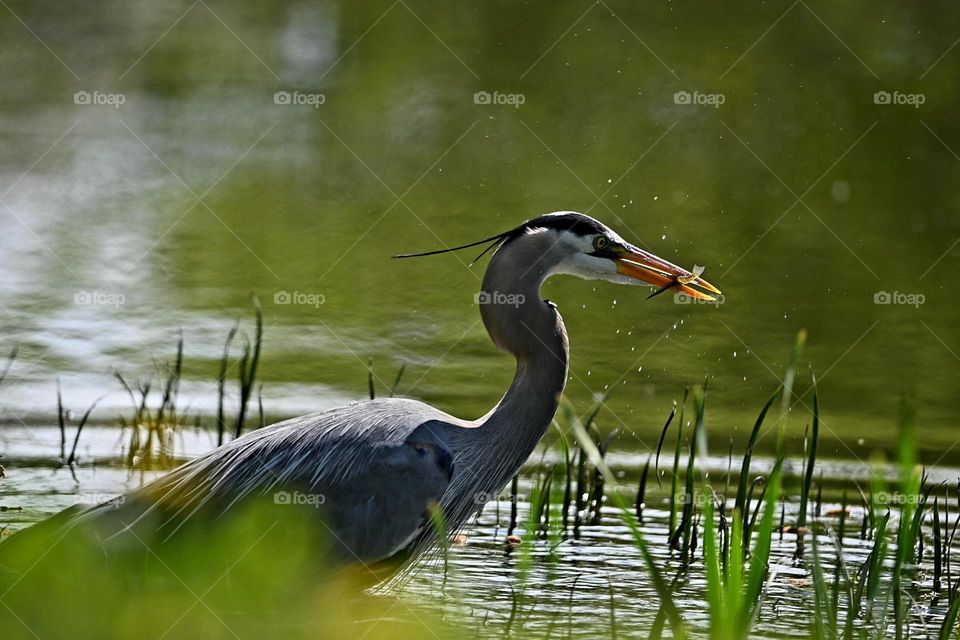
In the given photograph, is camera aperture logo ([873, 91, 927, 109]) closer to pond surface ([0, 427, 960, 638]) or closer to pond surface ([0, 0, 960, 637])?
pond surface ([0, 0, 960, 637])

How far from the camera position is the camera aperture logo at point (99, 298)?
10531 millimetres

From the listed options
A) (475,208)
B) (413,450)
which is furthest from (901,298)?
(413,450)

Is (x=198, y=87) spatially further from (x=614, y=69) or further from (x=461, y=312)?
(x=461, y=312)

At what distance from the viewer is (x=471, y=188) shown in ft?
45.0

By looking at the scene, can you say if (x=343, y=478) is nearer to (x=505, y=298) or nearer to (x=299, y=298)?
(x=505, y=298)

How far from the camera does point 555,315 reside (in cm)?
575

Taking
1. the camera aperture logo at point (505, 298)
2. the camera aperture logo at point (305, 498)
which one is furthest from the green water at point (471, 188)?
the camera aperture logo at point (305, 498)

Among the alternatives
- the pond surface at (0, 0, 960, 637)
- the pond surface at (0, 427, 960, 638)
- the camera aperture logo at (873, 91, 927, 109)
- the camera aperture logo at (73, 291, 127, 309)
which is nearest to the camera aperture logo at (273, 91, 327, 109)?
the pond surface at (0, 0, 960, 637)

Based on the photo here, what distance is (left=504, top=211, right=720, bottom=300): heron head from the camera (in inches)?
229

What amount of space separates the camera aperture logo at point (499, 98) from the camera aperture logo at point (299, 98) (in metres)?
1.69

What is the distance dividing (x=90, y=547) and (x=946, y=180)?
13385 mm

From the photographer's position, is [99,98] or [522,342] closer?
[522,342]

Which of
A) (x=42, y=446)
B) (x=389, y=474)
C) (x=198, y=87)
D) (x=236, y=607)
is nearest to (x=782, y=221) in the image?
(x=198, y=87)

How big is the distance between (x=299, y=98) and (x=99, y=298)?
19.9 ft
